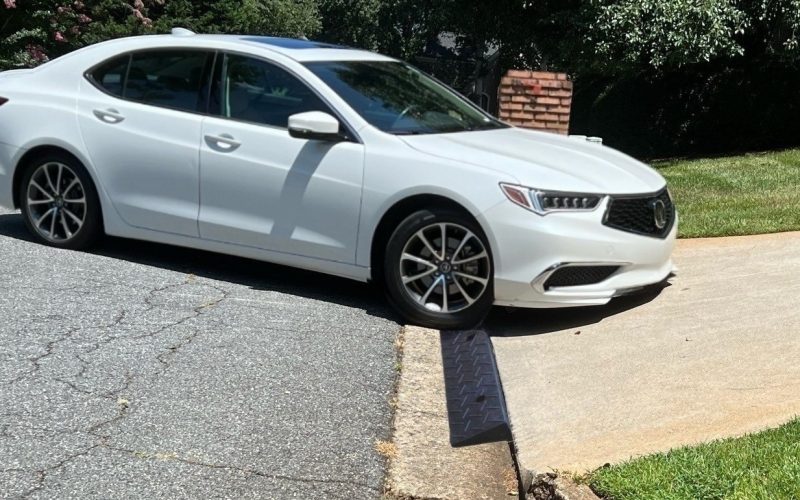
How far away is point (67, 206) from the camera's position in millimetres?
7664

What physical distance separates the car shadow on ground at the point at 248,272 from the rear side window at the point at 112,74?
1134 millimetres

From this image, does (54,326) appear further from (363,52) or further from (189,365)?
(363,52)

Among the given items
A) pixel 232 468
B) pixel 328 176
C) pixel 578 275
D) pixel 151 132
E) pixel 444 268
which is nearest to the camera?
pixel 232 468

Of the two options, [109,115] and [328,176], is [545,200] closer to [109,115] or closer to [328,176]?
[328,176]

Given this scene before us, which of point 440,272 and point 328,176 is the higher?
point 328,176

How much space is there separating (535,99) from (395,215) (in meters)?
4.21

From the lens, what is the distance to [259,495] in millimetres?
4000

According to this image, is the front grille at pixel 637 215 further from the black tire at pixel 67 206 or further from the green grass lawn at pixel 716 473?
the black tire at pixel 67 206

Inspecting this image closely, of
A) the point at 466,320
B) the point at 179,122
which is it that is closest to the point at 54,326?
the point at 179,122

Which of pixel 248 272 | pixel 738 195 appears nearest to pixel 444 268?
pixel 248 272

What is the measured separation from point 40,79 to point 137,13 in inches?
814

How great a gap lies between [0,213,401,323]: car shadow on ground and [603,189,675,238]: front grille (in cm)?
148

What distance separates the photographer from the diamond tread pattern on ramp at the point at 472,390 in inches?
186

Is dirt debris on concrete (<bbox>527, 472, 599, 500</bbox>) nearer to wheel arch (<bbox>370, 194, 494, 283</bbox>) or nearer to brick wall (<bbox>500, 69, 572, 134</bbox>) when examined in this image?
wheel arch (<bbox>370, 194, 494, 283</bbox>)
